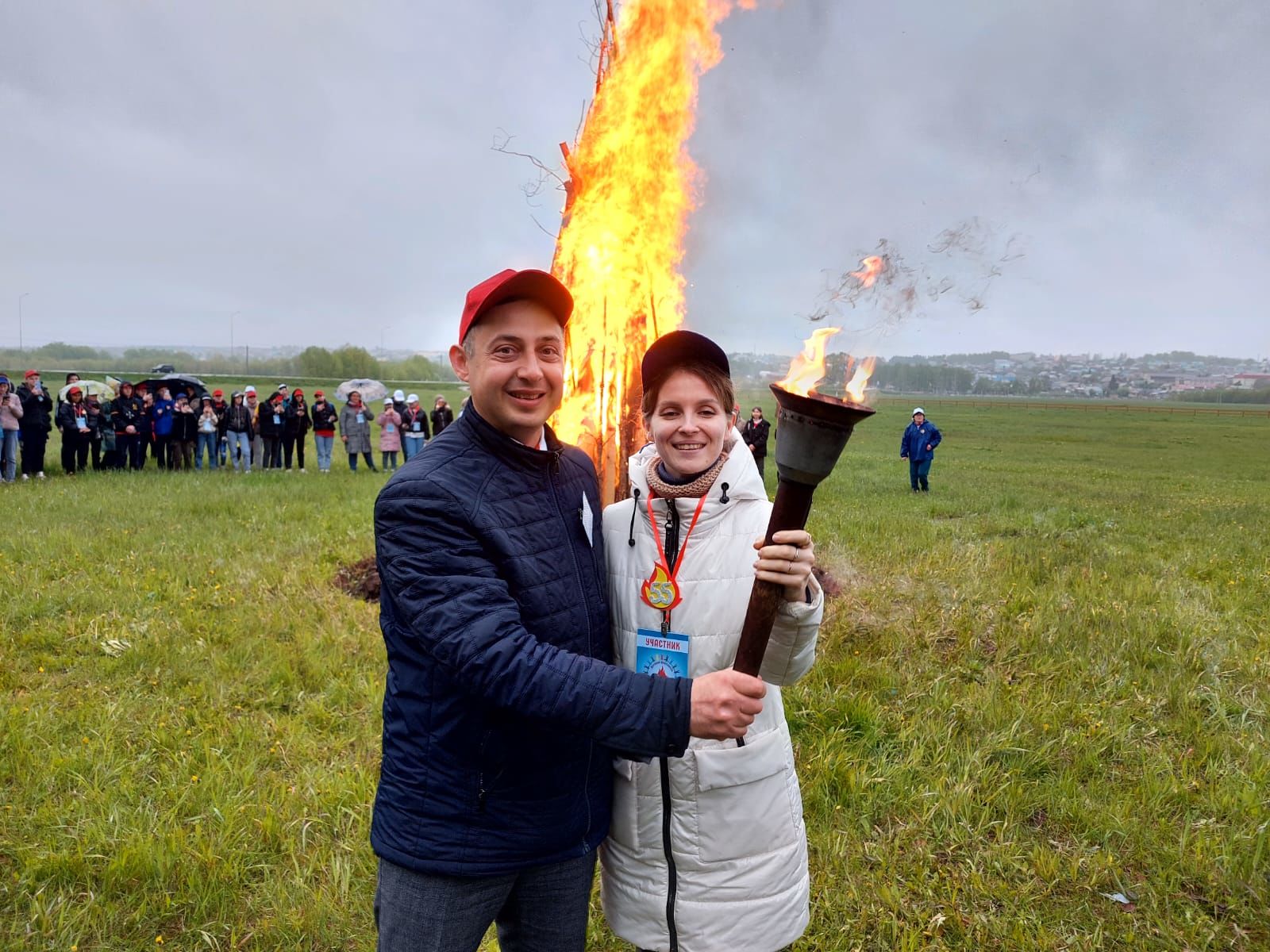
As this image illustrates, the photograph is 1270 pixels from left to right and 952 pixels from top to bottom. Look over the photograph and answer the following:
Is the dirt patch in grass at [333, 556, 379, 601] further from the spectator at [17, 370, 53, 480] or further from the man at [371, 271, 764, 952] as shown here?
the spectator at [17, 370, 53, 480]

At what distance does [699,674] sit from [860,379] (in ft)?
3.70

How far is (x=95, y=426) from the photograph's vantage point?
1761 cm

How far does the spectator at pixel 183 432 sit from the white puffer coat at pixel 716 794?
19625mm

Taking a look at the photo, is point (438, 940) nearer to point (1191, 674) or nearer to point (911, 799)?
point (911, 799)

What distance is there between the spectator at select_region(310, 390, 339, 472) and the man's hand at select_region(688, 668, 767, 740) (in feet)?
61.3

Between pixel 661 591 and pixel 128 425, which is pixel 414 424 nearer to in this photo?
pixel 128 425

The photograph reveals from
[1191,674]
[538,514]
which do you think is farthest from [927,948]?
[1191,674]

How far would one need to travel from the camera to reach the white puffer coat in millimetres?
2229

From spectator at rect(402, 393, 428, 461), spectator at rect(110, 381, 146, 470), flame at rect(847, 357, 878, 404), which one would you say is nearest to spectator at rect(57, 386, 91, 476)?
spectator at rect(110, 381, 146, 470)

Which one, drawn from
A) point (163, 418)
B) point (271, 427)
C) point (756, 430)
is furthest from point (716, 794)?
point (163, 418)

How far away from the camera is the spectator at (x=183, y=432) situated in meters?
18.6

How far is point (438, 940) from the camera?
204cm

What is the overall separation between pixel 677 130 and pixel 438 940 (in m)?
6.35

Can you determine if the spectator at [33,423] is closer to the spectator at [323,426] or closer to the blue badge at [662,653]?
the spectator at [323,426]
